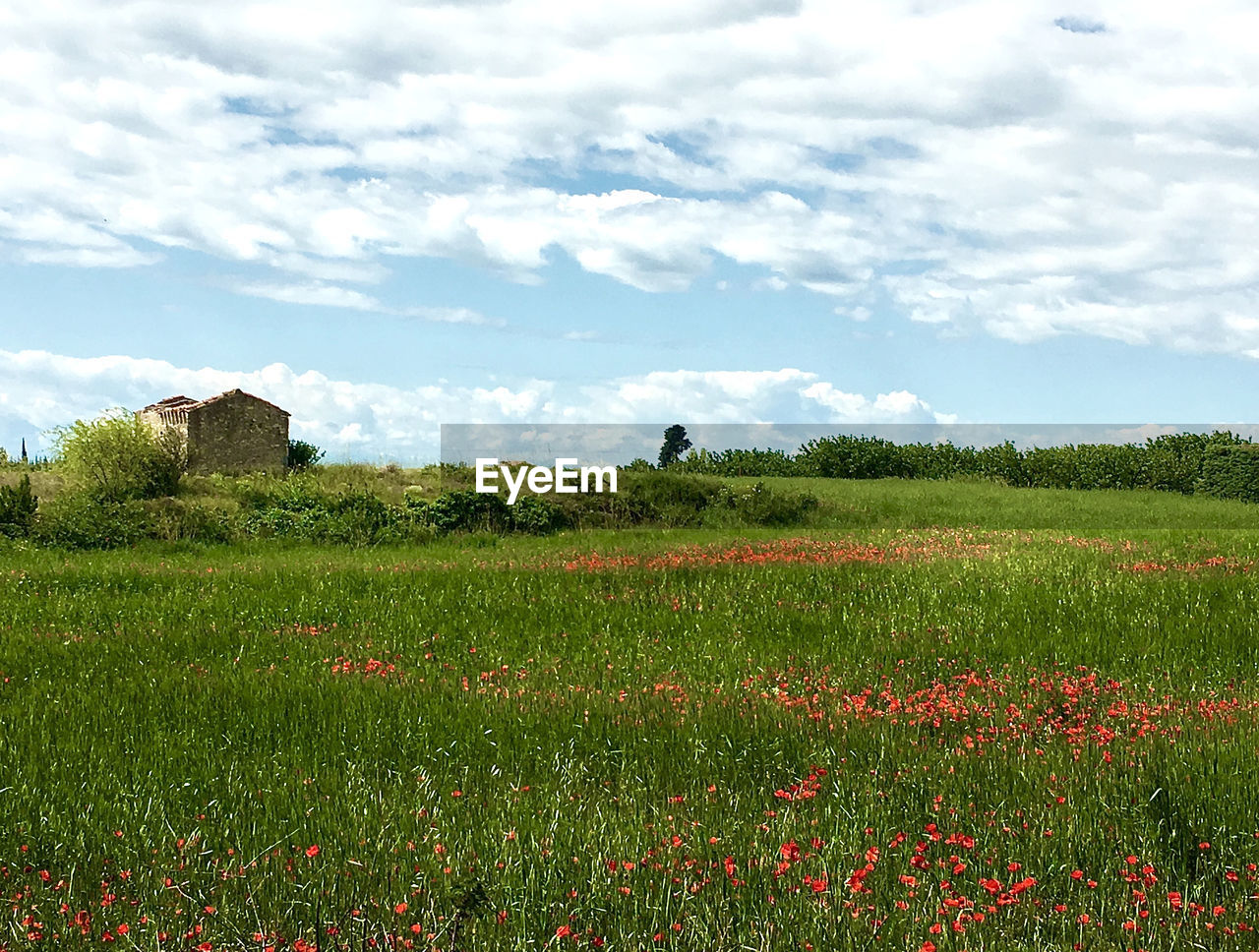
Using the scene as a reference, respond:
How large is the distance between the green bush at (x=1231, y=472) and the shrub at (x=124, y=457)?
40.6 m

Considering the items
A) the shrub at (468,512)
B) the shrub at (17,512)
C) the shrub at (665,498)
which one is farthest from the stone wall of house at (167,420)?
the shrub at (665,498)

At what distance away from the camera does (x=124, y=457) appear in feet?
100

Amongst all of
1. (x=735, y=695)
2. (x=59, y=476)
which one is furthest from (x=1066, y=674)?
(x=59, y=476)

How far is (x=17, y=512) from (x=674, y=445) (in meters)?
34.9

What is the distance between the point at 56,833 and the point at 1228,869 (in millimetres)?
5871

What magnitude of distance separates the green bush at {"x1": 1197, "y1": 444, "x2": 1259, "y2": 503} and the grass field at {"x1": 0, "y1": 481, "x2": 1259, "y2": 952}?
32650 millimetres

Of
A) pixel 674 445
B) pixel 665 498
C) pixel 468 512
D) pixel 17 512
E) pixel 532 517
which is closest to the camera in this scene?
pixel 17 512

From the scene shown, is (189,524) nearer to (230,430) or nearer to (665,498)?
(665,498)

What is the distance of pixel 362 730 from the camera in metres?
7.56

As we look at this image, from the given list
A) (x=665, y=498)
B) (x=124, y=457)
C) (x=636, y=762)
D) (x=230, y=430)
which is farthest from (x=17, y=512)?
(x=636, y=762)

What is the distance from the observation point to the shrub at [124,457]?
3028 cm

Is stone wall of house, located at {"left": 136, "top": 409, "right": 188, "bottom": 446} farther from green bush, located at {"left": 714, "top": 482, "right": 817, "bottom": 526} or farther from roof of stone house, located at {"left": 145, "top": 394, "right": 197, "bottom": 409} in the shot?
green bush, located at {"left": 714, "top": 482, "right": 817, "bottom": 526}

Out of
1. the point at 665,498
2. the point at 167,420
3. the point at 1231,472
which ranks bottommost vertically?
the point at 665,498

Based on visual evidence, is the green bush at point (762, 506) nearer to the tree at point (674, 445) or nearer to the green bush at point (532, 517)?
the green bush at point (532, 517)
